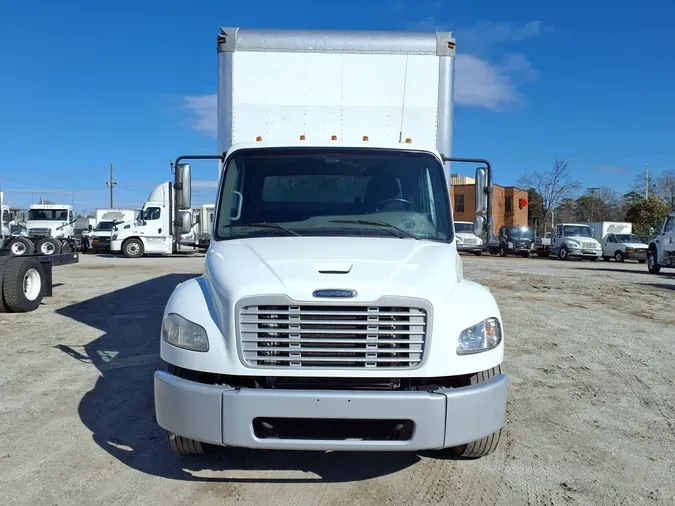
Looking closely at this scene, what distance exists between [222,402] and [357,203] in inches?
84.5

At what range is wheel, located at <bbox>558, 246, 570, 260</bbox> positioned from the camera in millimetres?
30750

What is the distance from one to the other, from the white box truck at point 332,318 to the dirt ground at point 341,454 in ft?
1.06

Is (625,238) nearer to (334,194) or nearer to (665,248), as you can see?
(665,248)

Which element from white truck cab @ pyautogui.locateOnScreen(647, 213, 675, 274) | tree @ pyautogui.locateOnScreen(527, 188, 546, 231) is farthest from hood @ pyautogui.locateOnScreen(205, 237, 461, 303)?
tree @ pyautogui.locateOnScreen(527, 188, 546, 231)

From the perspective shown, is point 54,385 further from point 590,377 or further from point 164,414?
point 590,377

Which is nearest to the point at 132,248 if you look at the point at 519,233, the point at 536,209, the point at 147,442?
the point at 519,233

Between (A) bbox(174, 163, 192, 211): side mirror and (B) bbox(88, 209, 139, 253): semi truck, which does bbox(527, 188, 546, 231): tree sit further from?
(A) bbox(174, 163, 192, 211): side mirror

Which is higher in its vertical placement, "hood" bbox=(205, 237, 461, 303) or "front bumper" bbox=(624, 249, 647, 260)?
"hood" bbox=(205, 237, 461, 303)

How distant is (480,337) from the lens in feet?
11.7

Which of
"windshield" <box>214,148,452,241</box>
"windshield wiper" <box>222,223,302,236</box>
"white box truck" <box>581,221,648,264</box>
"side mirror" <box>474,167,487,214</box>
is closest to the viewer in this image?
"windshield wiper" <box>222,223,302,236</box>

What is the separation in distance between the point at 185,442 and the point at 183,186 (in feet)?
8.12

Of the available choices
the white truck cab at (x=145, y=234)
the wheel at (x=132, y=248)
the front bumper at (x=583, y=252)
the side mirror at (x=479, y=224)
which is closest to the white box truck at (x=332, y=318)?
the side mirror at (x=479, y=224)

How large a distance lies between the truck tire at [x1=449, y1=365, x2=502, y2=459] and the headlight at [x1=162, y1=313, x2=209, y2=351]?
1.65 meters

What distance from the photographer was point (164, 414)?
348 centimetres
